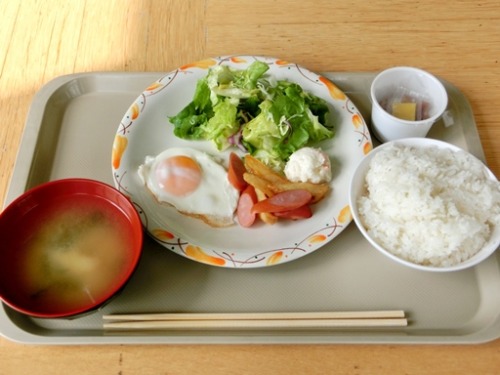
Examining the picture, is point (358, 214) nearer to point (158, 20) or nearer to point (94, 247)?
point (94, 247)

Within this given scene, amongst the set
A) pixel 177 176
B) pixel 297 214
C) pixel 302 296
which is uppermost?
pixel 177 176

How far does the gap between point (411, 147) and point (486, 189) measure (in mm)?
271

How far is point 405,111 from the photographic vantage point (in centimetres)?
173

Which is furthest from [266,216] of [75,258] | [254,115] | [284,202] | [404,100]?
[404,100]

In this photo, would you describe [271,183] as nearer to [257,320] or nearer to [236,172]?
[236,172]

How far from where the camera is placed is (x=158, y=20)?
220 cm

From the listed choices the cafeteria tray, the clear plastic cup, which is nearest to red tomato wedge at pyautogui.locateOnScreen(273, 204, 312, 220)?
the cafeteria tray

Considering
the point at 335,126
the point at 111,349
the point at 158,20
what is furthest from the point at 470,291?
the point at 158,20

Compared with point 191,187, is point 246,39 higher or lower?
higher

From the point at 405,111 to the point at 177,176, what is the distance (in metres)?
0.86

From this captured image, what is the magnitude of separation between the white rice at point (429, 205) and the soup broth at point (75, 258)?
79 cm

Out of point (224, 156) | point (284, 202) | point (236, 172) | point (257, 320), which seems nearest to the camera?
point (257, 320)

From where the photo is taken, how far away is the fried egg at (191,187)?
162 centimetres

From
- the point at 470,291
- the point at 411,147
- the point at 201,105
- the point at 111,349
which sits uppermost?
the point at 201,105
